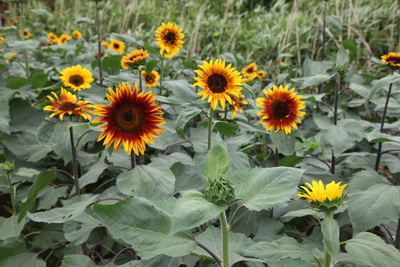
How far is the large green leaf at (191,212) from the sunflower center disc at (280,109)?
2.48ft

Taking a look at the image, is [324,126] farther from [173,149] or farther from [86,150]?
[86,150]

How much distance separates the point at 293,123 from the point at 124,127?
637 millimetres

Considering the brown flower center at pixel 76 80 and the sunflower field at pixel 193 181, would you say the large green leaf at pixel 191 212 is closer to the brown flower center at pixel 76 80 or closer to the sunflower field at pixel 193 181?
the sunflower field at pixel 193 181

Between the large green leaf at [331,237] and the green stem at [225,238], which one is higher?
the large green leaf at [331,237]

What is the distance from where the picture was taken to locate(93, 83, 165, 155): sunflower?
110 cm

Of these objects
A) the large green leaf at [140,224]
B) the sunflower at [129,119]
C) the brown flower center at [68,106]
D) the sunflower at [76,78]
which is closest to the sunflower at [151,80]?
the sunflower at [76,78]

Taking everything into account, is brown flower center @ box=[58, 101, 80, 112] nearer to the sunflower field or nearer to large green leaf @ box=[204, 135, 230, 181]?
the sunflower field

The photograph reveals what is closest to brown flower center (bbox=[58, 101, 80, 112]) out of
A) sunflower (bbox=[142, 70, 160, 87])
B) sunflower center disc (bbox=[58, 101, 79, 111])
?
sunflower center disc (bbox=[58, 101, 79, 111])


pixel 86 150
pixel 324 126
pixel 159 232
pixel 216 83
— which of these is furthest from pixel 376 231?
pixel 86 150

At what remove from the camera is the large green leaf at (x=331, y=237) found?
78cm

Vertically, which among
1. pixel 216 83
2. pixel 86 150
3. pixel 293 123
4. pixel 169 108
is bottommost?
pixel 86 150

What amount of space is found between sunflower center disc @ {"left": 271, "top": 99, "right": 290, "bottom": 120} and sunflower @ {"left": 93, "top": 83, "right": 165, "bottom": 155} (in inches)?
19.4

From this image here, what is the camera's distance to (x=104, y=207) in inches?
34.1

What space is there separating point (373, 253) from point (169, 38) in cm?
159
